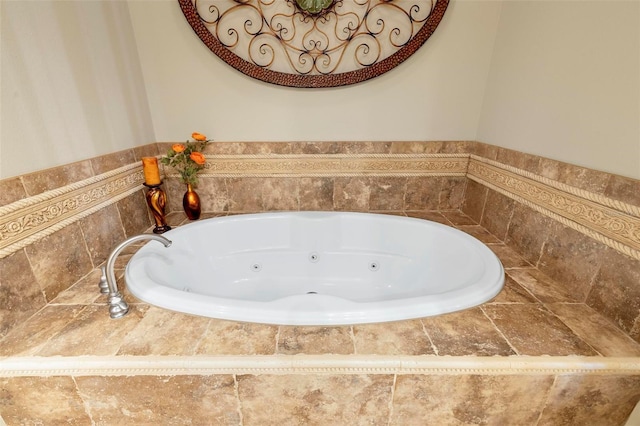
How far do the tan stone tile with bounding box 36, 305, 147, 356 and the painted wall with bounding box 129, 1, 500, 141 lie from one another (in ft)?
3.46

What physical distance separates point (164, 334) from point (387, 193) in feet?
4.36

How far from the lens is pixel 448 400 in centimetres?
68

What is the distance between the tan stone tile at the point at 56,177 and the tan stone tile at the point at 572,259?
6.06 ft

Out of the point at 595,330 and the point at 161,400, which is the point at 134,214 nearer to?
the point at 161,400

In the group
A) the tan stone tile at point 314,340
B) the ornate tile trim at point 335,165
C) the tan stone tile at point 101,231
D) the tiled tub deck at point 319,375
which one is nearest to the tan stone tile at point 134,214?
the tan stone tile at point 101,231

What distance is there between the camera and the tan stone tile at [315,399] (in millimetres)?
665

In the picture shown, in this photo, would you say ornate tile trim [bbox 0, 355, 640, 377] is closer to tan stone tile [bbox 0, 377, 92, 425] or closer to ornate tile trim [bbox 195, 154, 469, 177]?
tan stone tile [bbox 0, 377, 92, 425]

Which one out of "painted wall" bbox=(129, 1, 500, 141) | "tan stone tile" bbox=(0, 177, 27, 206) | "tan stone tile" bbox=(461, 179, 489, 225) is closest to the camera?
"tan stone tile" bbox=(0, 177, 27, 206)

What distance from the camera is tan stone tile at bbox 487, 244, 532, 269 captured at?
43.6 inches

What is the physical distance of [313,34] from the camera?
4.48 feet

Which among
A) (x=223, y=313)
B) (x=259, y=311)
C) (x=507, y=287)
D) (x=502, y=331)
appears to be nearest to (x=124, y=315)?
(x=223, y=313)

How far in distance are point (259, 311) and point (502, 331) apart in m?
0.71

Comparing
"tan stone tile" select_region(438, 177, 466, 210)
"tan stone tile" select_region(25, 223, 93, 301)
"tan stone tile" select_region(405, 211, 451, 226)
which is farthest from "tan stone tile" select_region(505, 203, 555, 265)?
"tan stone tile" select_region(25, 223, 93, 301)

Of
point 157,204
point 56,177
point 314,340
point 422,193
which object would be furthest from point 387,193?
point 56,177
